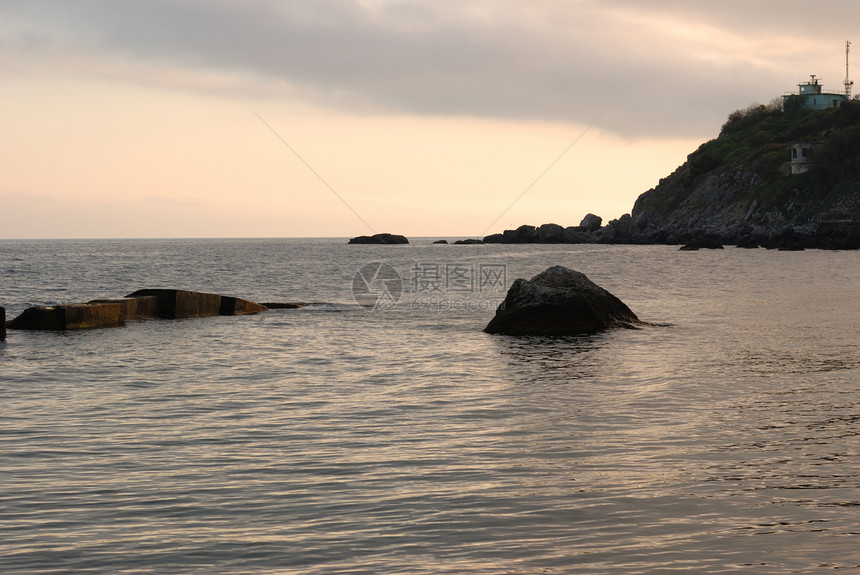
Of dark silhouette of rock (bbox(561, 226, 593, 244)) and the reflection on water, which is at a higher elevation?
dark silhouette of rock (bbox(561, 226, 593, 244))

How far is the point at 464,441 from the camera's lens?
34.4ft

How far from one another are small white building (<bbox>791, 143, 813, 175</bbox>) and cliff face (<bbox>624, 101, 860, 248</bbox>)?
35.2 inches

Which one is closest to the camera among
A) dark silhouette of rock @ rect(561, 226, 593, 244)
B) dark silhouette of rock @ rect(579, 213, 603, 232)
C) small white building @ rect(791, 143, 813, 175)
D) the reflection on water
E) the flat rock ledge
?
the reflection on water

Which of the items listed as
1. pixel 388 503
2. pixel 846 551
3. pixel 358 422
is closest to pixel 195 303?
pixel 358 422

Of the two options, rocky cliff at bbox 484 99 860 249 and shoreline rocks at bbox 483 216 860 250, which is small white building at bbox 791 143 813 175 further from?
Result: shoreline rocks at bbox 483 216 860 250

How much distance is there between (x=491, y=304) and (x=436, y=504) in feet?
97.5

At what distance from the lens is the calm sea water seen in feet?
21.9

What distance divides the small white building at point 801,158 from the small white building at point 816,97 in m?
29.2

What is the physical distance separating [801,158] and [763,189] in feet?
24.4

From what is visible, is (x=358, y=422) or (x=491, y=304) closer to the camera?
(x=358, y=422)

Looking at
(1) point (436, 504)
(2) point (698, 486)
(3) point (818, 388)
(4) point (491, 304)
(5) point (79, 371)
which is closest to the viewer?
(1) point (436, 504)

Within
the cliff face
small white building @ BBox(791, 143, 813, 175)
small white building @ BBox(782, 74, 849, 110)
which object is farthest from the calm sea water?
small white building @ BBox(782, 74, 849, 110)

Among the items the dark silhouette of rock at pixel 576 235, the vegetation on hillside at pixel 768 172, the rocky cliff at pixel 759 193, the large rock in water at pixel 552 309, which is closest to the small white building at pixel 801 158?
the rocky cliff at pixel 759 193

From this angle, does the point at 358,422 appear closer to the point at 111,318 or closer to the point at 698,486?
the point at 698,486
